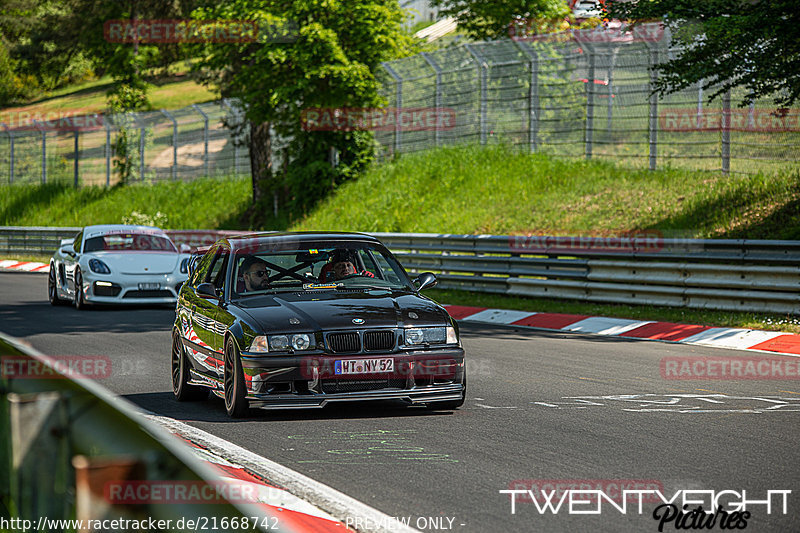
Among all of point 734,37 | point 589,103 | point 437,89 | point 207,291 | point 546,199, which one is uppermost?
point 437,89

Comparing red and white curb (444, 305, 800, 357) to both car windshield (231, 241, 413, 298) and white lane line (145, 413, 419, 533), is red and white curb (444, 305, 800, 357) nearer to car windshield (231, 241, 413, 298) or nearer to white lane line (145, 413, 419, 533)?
car windshield (231, 241, 413, 298)

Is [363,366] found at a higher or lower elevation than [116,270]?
lower

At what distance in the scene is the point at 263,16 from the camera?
28.2m

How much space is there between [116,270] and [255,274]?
9634mm

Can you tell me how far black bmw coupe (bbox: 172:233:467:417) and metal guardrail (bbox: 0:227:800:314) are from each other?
6879mm

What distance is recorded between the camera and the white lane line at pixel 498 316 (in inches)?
624

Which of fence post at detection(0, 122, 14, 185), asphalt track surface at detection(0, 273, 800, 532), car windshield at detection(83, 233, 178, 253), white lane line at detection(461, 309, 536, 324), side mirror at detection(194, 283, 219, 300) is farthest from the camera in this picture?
fence post at detection(0, 122, 14, 185)

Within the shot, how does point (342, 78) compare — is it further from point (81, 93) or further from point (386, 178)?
point (81, 93)

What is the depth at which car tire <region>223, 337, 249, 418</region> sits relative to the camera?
763 cm

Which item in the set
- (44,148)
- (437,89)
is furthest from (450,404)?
(44,148)

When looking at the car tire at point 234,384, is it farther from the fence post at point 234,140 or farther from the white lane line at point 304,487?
the fence post at point 234,140

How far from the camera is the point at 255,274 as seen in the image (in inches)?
340

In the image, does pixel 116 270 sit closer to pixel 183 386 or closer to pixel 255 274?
pixel 183 386

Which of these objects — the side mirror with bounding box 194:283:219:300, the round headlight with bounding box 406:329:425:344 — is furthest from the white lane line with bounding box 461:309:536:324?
the round headlight with bounding box 406:329:425:344
